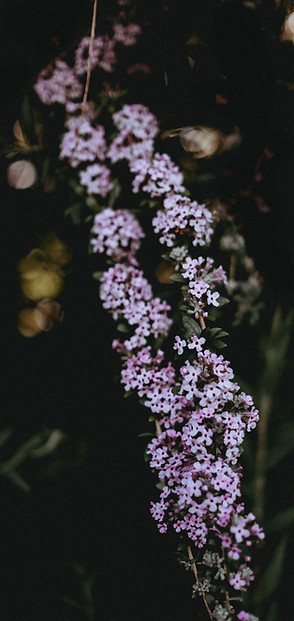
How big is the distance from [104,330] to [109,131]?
461 millimetres

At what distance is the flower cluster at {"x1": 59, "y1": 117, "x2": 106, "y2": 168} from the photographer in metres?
1.04

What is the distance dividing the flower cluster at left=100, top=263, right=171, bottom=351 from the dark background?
0.20 meters

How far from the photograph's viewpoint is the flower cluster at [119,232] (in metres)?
0.97

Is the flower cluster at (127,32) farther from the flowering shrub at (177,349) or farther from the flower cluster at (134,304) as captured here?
the flower cluster at (134,304)

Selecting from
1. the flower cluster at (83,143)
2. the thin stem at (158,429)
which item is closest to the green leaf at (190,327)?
the thin stem at (158,429)

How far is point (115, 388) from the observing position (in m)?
1.22

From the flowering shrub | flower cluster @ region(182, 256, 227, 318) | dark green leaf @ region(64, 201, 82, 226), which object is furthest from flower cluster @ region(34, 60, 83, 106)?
flower cluster @ region(182, 256, 227, 318)

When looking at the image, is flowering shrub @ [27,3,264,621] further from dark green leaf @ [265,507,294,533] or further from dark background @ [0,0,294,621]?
dark green leaf @ [265,507,294,533]

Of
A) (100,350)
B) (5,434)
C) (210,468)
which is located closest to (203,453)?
(210,468)

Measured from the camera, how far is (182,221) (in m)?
0.82

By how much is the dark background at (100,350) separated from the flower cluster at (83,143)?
0.39 ft

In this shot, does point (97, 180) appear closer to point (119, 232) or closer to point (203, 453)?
point (119, 232)

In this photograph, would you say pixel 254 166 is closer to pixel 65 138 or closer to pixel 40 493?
pixel 65 138

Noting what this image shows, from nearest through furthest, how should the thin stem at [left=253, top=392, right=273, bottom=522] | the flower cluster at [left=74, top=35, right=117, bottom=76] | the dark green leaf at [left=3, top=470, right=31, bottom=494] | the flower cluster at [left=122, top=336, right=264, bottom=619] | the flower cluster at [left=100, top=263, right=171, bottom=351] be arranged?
the flower cluster at [left=122, top=336, right=264, bottom=619] → the flower cluster at [left=100, top=263, right=171, bottom=351] → the flower cluster at [left=74, top=35, right=117, bottom=76] → the thin stem at [left=253, top=392, right=273, bottom=522] → the dark green leaf at [left=3, top=470, right=31, bottom=494]
